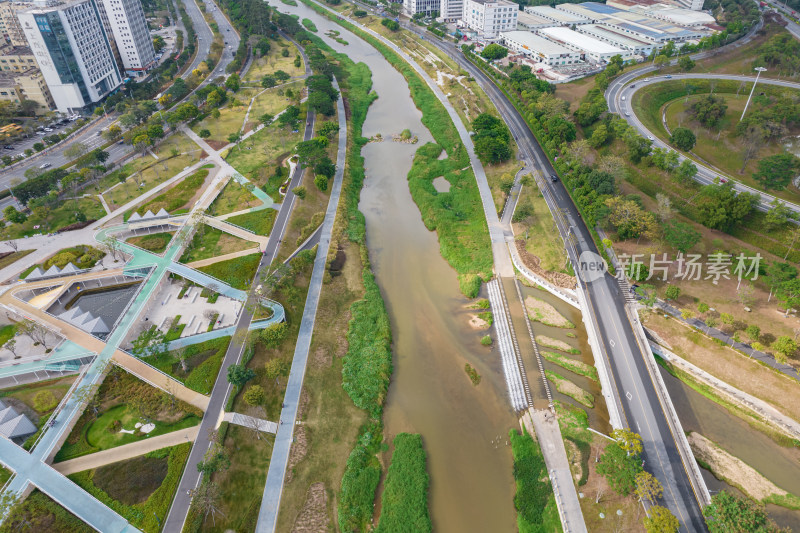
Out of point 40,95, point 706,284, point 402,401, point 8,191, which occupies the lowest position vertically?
point 402,401

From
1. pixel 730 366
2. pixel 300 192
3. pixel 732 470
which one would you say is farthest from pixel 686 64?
pixel 732 470

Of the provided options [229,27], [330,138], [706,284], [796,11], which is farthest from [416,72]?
[796,11]

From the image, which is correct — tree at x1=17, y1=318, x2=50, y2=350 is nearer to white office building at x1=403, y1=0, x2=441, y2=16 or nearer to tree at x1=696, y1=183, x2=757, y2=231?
tree at x1=696, y1=183, x2=757, y2=231

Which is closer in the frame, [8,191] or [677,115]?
[8,191]

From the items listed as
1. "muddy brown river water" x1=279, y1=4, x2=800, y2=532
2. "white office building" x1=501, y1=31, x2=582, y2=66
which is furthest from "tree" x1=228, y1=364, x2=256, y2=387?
"white office building" x1=501, y1=31, x2=582, y2=66

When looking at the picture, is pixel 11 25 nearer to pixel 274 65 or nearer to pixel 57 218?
pixel 274 65

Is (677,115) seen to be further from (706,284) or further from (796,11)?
(796,11)

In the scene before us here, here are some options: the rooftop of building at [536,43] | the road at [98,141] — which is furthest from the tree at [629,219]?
the road at [98,141]

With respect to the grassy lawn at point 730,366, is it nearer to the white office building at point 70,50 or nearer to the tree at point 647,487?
the tree at point 647,487
